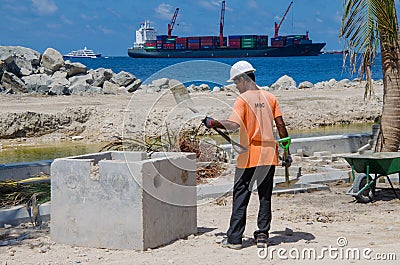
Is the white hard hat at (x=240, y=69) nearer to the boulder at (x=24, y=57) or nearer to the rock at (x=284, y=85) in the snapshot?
the rock at (x=284, y=85)

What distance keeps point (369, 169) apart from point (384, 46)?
294cm

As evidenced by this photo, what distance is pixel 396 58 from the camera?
11.5 m

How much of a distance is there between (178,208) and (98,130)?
49.0 feet

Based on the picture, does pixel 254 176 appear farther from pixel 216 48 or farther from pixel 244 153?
pixel 216 48

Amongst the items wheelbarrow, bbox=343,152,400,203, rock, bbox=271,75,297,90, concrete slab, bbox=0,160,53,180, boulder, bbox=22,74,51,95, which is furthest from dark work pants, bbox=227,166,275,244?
rock, bbox=271,75,297,90

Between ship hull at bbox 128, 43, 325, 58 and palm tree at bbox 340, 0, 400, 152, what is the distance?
82.9m

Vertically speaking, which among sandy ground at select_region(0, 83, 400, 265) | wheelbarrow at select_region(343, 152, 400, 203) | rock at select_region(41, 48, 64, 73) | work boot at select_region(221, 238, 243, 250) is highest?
rock at select_region(41, 48, 64, 73)

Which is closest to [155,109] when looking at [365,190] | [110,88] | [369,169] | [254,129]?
[110,88]

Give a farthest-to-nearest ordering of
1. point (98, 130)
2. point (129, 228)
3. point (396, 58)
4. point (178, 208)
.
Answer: point (98, 130) < point (396, 58) < point (178, 208) < point (129, 228)

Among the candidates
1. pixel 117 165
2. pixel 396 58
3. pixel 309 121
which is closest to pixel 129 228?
pixel 117 165

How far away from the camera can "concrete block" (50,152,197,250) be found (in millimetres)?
6938

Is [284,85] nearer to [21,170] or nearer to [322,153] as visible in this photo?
[322,153]

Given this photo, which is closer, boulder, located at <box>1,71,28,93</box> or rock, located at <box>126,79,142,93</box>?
boulder, located at <box>1,71,28,93</box>

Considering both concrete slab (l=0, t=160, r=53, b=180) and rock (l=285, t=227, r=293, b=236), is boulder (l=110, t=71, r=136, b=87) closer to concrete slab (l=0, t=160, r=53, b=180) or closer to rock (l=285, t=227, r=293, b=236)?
concrete slab (l=0, t=160, r=53, b=180)
